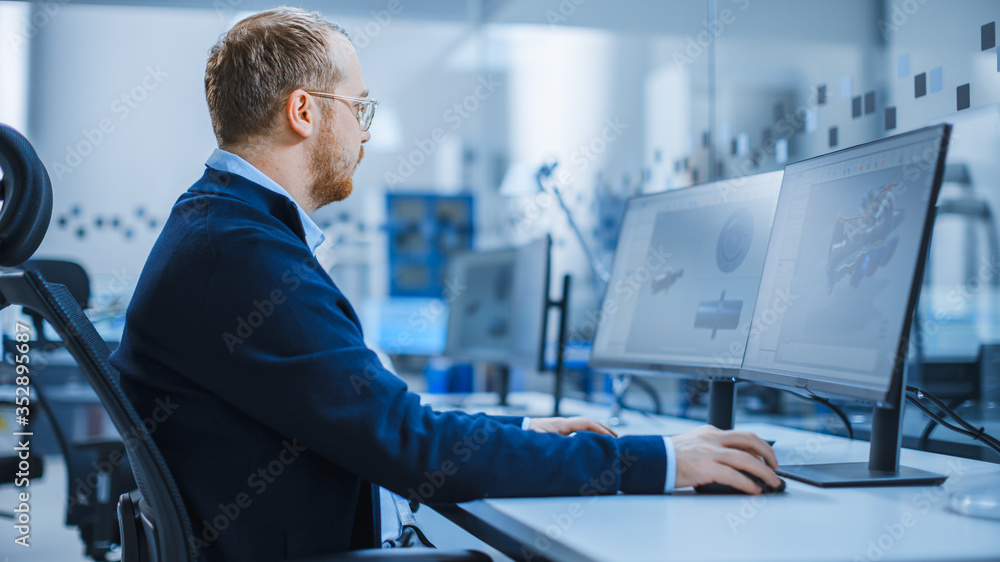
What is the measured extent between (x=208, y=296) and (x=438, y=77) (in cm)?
437

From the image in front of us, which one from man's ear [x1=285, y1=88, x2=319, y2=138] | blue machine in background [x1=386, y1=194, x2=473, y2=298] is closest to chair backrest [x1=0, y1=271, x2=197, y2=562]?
man's ear [x1=285, y1=88, x2=319, y2=138]

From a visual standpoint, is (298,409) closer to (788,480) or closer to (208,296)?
(208,296)

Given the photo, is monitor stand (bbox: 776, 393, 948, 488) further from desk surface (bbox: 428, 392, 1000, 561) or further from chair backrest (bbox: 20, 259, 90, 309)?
chair backrest (bbox: 20, 259, 90, 309)

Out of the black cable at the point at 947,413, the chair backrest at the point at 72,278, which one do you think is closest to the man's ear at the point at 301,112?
the chair backrest at the point at 72,278

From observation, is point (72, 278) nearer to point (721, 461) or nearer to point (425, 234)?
point (721, 461)

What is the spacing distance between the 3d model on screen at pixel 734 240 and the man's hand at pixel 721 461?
42cm

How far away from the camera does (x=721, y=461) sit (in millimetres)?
981

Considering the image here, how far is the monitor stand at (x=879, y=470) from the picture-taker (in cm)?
103

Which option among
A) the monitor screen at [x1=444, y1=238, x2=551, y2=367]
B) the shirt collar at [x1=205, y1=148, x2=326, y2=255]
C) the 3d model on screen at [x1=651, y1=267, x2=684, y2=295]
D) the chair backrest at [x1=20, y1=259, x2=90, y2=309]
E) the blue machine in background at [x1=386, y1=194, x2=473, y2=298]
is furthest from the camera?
the blue machine in background at [x1=386, y1=194, x2=473, y2=298]

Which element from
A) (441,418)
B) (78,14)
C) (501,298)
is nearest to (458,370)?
(501,298)

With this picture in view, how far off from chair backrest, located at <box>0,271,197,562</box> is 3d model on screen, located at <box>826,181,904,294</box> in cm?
86

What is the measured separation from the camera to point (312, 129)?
121 cm

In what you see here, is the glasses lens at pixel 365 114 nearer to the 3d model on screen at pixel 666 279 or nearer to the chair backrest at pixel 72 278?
the chair backrest at pixel 72 278

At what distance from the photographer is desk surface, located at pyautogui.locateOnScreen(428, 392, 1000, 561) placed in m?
0.74
